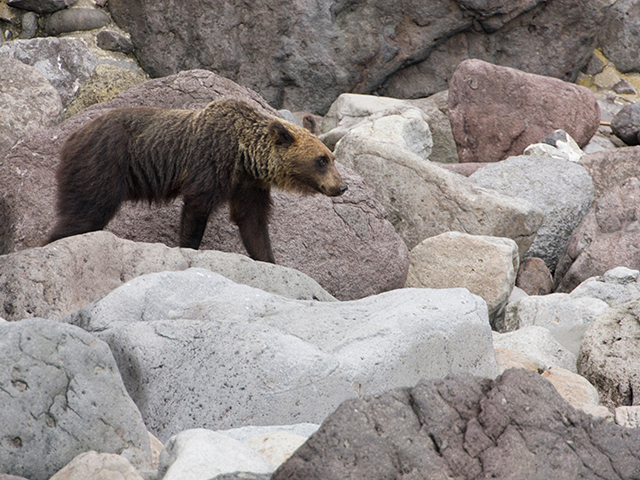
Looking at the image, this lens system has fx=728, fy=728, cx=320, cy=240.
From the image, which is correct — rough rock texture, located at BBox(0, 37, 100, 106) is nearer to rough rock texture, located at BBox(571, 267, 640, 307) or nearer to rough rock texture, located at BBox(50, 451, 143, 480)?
rough rock texture, located at BBox(571, 267, 640, 307)

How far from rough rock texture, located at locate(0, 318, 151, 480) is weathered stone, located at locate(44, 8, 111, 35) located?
417 inches

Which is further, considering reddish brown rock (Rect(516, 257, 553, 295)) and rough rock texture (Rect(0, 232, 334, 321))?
reddish brown rock (Rect(516, 257, 553, 295))

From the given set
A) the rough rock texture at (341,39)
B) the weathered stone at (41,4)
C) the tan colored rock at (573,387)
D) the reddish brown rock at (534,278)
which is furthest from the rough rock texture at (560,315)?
the weathered stone at (41,4)

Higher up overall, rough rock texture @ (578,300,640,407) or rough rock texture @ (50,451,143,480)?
rough rock texture @ (50,451,143,480)

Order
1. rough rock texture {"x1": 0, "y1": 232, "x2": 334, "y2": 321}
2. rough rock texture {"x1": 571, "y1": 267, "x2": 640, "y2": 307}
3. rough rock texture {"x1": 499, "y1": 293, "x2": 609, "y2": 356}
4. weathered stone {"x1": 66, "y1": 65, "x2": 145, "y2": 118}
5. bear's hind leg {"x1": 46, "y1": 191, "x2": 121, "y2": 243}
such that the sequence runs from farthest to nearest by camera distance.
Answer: weathered stone {"x1": 66, "y1": 65, "x2": 145, "y2": 118} < rough rock texture {"x1": 571, "y1": 267, "x2": 640, "y2": 307} < bear's hind leg {"x1": 46, "y1": 191, "x2": 121, "y2": 243} < rough rock texture {"x1": 499, "y1": 293, "x2": 609, "y2": 356} < rough rock texture {"x1": 0, "y1": 232, "x2": 334, "y2": 321}

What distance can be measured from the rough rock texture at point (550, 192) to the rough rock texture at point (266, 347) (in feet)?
16.2

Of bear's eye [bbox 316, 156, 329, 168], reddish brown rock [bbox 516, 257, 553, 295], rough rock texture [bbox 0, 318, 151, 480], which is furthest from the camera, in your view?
reddish brown rock [bbox 516, 257, 553, 295]

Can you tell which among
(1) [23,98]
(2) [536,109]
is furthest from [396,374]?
(2) [536,109]

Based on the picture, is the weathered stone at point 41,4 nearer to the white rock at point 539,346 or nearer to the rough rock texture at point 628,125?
the rough rock texture at point 628,125

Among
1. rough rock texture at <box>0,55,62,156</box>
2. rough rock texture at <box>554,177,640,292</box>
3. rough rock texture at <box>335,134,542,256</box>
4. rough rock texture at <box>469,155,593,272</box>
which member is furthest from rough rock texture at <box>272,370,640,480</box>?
rough rock texture at <box>0,55,62,156</box>

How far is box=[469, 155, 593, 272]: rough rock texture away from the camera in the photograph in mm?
9094

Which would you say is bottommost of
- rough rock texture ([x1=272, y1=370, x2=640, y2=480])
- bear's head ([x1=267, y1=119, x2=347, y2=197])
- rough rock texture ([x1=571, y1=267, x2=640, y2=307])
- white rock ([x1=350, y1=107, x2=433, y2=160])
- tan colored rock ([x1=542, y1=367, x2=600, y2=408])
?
white rock ([x1=350, y1=107, x2=433, y2=160])

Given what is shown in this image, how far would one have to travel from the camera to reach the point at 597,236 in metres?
8.27

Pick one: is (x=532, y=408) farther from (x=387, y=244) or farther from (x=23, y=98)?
(x=23, y=98)
